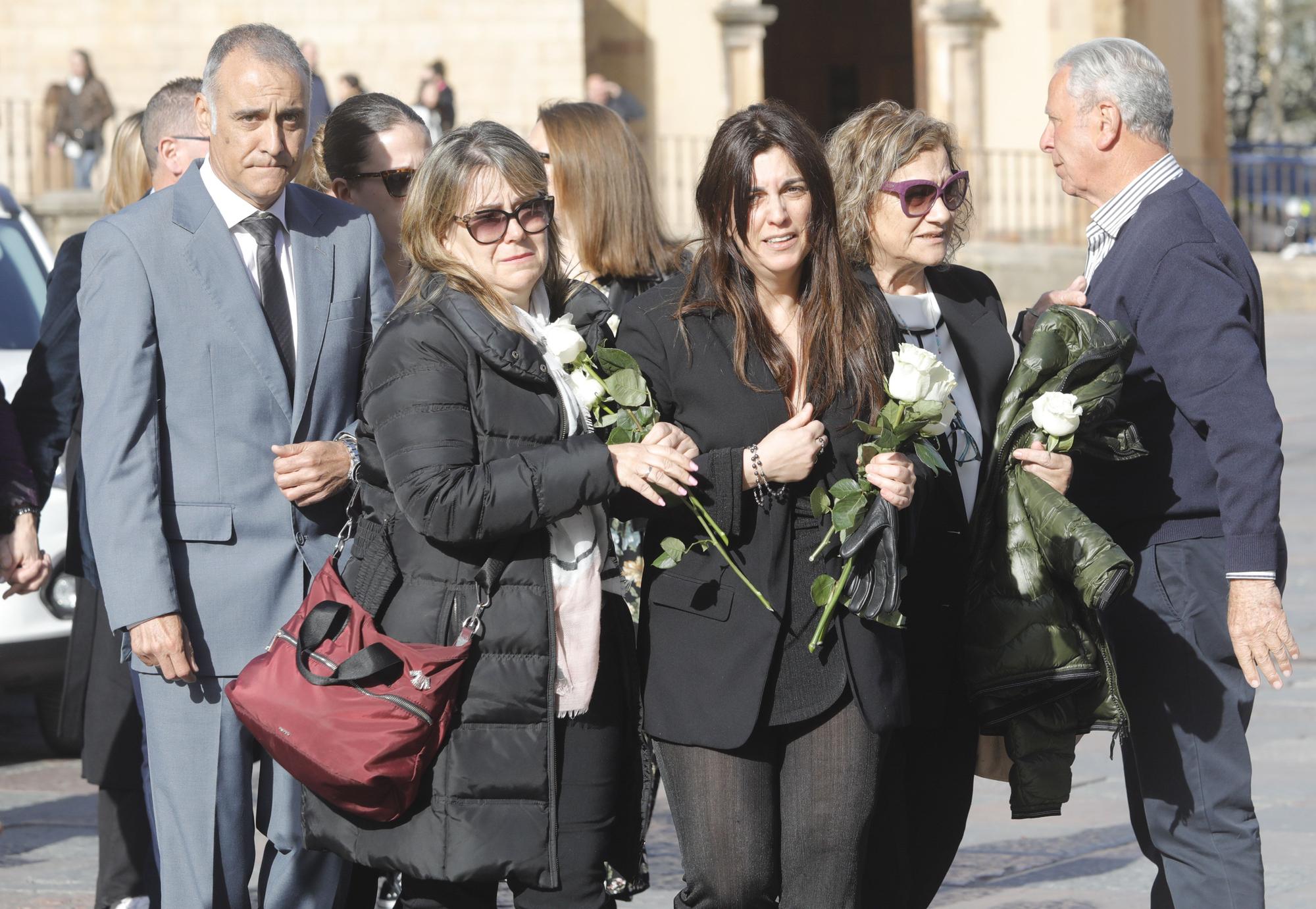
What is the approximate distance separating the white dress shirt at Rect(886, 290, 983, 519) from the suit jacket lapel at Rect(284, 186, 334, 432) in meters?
1.33

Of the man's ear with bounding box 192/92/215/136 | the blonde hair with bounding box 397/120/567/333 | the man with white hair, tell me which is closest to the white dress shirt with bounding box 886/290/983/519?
the man with white hair

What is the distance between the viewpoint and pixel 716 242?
3910 mm

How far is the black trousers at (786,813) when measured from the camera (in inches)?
148

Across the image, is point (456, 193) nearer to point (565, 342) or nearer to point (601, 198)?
point (565, 342)

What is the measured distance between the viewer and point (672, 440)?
3660 millimetres

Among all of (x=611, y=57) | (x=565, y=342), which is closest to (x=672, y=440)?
(x=565, y=342)

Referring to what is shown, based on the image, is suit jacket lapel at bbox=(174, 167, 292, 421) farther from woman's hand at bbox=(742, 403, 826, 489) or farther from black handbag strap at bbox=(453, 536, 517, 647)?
woman's hand at bbox=(742, 403, 826, 489)

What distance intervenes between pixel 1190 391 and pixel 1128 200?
493 mm

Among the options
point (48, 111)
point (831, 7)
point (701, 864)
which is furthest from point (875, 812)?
point (831, 7)

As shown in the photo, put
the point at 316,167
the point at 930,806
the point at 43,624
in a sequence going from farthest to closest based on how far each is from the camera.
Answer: the point at 43,624, the point at 316,167, the point at 930,806

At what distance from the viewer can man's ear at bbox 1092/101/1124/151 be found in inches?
164

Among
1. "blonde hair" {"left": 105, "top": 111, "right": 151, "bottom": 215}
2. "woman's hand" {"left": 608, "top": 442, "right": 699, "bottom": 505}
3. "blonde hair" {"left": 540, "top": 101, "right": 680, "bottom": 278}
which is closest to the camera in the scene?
"woman's hand" {"left": 608, "top": 442, "right": 699, "bottom": 505}

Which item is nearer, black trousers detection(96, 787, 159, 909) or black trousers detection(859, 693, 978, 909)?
black trousers detection(859, 693, 978, 909)

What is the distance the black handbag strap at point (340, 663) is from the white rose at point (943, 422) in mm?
1171
